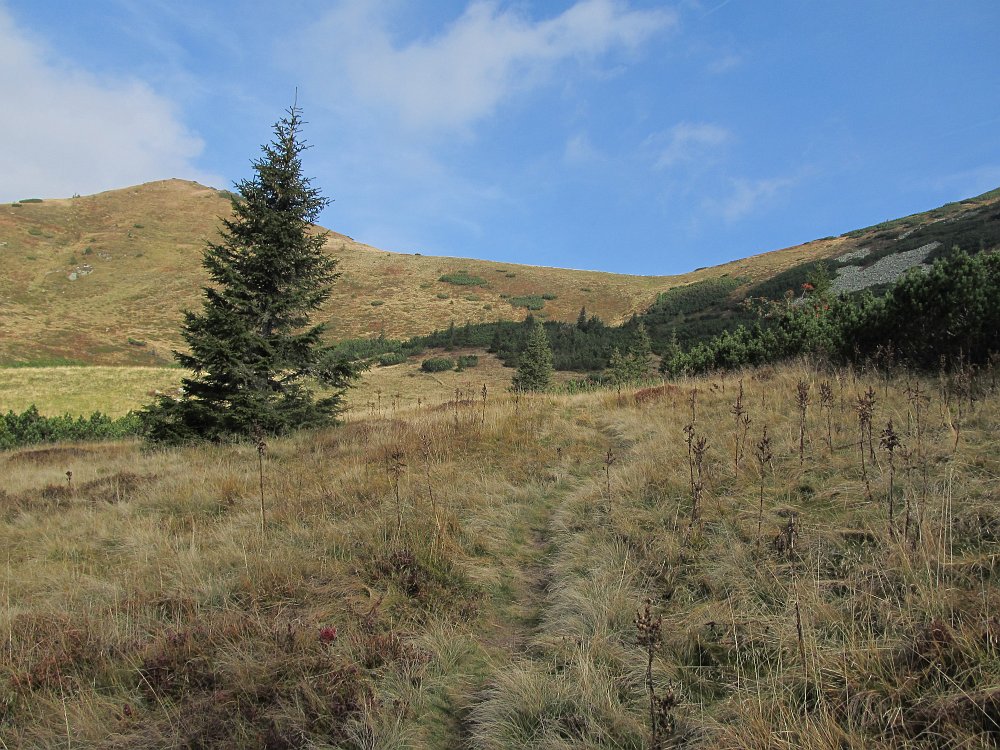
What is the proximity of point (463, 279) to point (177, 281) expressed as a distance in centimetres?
3624

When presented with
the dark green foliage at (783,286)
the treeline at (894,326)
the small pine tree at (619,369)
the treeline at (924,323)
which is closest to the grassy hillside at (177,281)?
the dark green foliage at (783,286)

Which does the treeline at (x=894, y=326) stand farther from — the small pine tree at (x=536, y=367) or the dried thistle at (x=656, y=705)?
the dried thistle at (x=656, y=705)

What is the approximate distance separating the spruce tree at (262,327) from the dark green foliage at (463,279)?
56845mm

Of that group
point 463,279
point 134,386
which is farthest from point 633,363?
point 463,279

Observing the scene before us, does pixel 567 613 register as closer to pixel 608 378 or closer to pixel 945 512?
pixel 945 512

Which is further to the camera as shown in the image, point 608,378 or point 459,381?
point 459,381

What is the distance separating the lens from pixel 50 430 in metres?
16.1

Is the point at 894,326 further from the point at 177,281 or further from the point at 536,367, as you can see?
the point at 177,281

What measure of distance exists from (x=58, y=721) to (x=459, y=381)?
26.0m

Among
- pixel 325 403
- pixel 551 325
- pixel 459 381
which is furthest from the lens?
pixel 551 325

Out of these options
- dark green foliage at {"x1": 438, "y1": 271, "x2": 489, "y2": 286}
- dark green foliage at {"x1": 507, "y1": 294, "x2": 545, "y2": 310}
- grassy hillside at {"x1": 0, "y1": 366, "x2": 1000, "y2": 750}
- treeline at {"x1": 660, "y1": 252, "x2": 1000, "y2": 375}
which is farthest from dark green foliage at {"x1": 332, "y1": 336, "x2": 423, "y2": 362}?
grassy hillside at {"x1": 0, "y1": 366, "x2": 1000, "y2": 750}

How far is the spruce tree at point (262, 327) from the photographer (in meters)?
10.3

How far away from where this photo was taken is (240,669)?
2.64 meters

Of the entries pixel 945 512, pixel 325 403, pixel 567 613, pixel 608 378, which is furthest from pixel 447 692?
pixel 608 378
